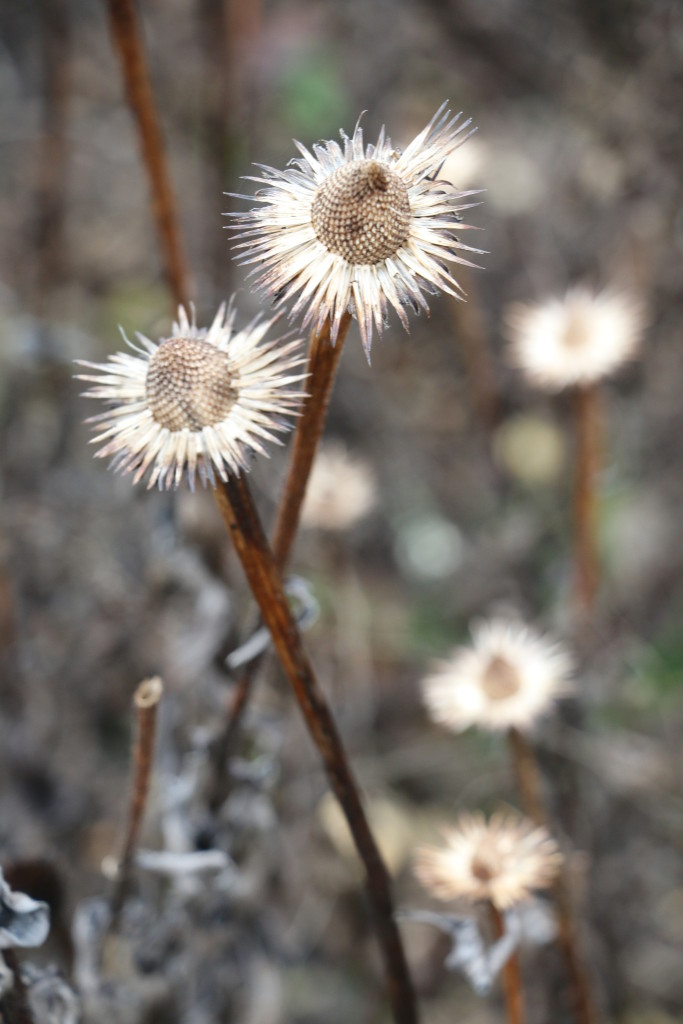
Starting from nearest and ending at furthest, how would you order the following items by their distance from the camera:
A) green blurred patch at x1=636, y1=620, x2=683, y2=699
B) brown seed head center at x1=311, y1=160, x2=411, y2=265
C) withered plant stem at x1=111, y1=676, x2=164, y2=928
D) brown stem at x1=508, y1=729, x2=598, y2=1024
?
brown seed head center at x1=311, y1=160, x2=411, y2=265 < withered plant stem at x1=111, y1=676, x2=164, y2=928 < brown stem at x1=508, y1=729, x2=598, y2=1024 < green blurred patch at x1=636, y1=620, x2=683, y2=699

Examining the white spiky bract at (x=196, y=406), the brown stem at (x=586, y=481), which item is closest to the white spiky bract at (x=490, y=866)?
the white spiky bract at (x=196, y=406)

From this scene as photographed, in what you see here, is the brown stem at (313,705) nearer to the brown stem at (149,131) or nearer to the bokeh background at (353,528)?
the bokeh background at (353,528)

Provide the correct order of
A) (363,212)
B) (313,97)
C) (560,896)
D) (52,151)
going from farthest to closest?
(313,97) → (52,151) → (560,896) → (363,212)

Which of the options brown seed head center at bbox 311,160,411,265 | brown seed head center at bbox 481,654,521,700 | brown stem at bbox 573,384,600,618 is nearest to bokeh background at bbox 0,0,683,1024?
brown stem at bbox 573,384,600,618

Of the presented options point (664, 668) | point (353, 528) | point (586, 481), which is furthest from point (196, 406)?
point (664, 668)

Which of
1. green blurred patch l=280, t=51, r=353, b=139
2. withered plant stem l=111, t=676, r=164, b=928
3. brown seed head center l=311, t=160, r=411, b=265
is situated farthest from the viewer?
green blurred patch l=280, t=51, r=353, b=139

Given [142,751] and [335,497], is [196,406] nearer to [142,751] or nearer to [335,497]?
[142,751]

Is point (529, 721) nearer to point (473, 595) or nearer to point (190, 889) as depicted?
point (190, 889)

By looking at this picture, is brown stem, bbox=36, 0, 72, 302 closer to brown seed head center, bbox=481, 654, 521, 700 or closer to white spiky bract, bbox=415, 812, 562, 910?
brown seed head center, bbox=481, 654, 521, 700
